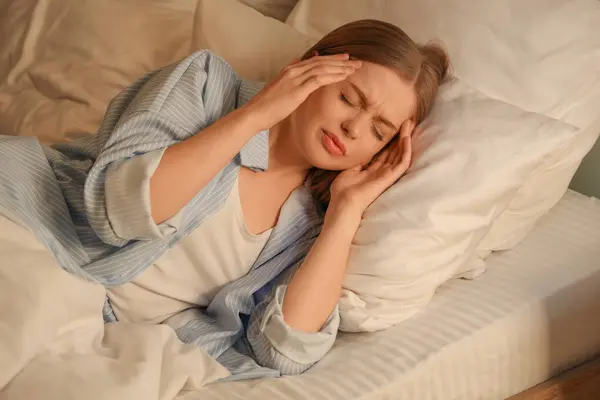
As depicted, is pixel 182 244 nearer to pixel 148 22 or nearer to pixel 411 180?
pixel 411 180

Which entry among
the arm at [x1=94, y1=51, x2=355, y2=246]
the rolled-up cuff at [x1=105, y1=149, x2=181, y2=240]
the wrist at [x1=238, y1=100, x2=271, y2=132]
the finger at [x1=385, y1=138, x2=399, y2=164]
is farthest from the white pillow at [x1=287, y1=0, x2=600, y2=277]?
the rolled-up cuff at [x1=105, y1=149, x2=181, y2=240]

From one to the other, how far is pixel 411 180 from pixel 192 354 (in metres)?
0.40

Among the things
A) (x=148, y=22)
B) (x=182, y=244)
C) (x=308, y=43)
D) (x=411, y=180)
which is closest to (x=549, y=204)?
(x=411, y=180)

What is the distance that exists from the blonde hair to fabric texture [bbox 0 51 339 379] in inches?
2.1

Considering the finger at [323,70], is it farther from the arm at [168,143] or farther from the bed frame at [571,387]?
the bed frame at [571,387]

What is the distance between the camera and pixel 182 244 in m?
1.12

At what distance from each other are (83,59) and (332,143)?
72 cm

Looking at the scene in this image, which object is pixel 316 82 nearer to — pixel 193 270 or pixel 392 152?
pixel 392 152

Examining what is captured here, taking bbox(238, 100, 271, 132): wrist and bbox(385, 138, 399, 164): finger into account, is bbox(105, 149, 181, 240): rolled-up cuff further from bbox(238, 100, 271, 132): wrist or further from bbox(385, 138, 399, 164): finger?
bbox(385, 138, 399, 164): finger

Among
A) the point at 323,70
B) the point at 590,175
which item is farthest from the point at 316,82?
the point at 590,175

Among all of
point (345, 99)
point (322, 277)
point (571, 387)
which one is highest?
point (345, 99)

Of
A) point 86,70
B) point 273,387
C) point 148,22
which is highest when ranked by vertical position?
point 148,22

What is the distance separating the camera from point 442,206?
3.58 feet

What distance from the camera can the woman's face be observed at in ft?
3.60
